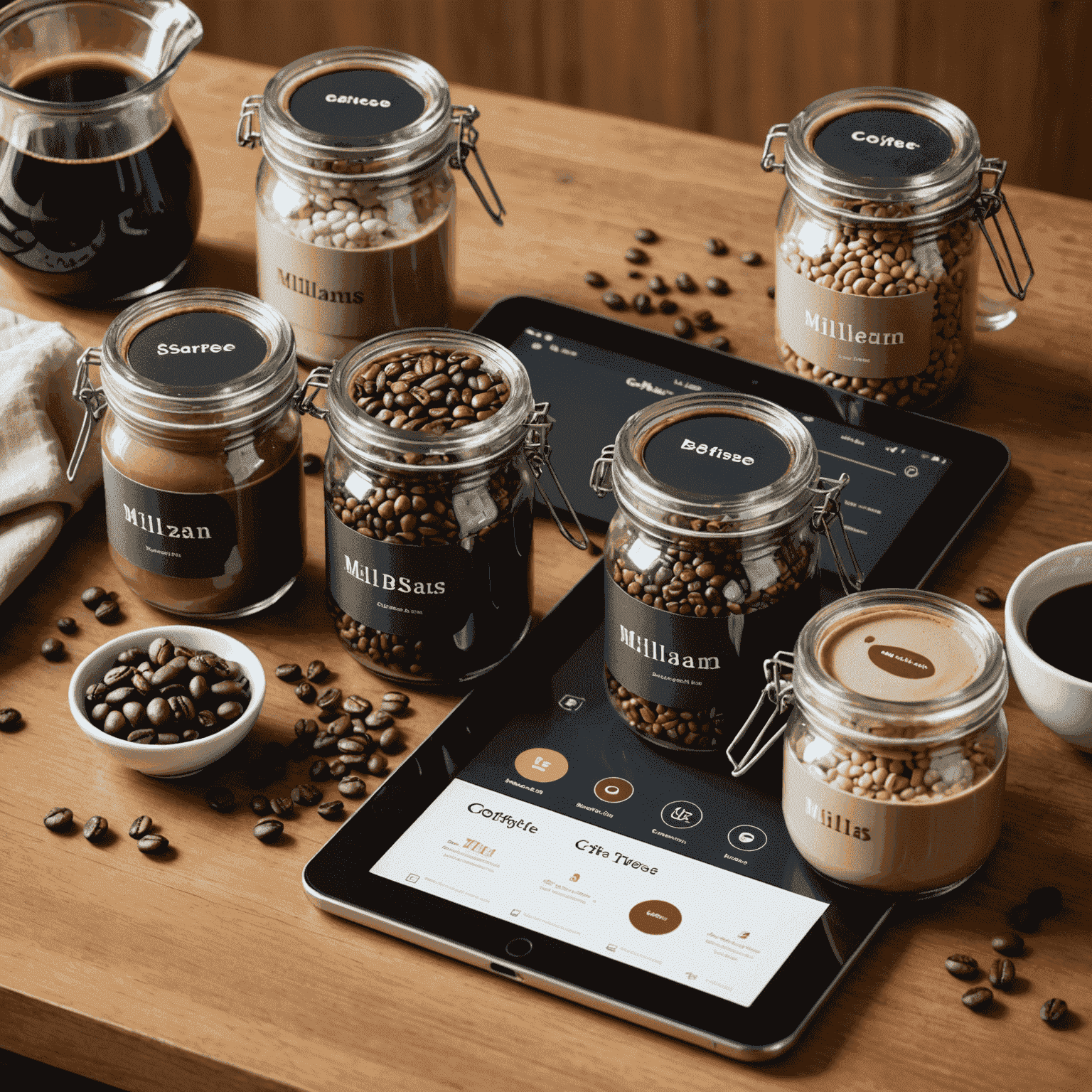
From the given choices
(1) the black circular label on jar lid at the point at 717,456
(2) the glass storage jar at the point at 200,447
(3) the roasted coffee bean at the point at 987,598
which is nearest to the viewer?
(1) the black circular label on jar lid at the point at 717,456

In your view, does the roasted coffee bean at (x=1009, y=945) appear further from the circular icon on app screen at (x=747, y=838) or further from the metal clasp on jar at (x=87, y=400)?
the metal clasp on jar at (x=87, y=400)

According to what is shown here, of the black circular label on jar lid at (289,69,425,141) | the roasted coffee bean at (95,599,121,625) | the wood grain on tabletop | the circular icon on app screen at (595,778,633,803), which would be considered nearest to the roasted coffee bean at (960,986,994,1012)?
the wood grain on tabletop

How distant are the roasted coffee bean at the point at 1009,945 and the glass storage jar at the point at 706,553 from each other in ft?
0.81

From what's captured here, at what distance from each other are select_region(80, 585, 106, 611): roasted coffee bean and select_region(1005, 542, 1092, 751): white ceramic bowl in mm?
752

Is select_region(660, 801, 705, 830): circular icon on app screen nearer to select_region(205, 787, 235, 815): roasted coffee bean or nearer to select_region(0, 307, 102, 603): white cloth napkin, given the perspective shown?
select_region(205, 787, 235, 815): roasted coffee bean

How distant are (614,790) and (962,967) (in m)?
0.28

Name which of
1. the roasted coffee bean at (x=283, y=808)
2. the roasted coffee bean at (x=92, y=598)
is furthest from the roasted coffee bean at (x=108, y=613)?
the roasted coffee bean at (x=283, y=808)

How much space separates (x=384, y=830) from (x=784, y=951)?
0.30 meters

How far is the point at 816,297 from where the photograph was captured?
1.45m

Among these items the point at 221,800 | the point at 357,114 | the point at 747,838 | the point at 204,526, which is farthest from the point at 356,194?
the point at 747,838

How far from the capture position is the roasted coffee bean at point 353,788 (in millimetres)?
1218

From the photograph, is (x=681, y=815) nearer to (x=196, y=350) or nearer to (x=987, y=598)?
(x=987, y=598)

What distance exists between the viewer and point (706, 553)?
1140 mm

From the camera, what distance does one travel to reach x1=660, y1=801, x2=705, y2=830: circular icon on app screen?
1.18 meters
